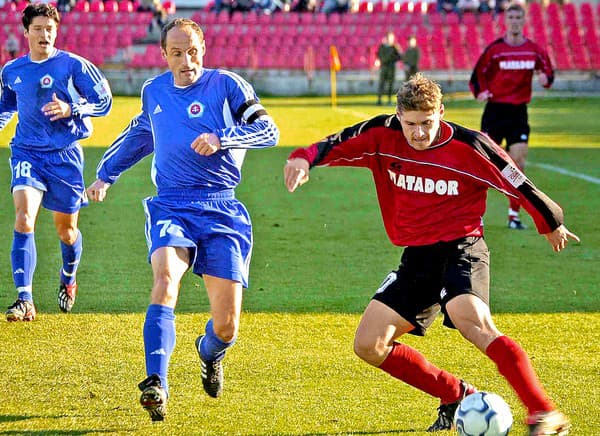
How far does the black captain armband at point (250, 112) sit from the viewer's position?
239 inches

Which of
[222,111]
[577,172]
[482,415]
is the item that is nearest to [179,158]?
[222,111]

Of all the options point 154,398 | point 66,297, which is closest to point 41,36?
point 66,297

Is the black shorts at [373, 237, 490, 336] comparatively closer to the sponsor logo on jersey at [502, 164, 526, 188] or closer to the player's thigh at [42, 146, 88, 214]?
the sponsor logo on jersey at [502, 164, 526, 188]

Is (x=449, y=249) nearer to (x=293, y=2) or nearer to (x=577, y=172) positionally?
(x=577, y=172)

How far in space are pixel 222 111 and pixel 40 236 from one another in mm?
6415

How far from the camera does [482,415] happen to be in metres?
5.06

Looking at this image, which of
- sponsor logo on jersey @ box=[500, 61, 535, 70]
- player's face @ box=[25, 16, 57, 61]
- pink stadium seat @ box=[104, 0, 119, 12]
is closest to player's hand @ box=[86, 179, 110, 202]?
player's face @ box=[25, 16, 57, 61]

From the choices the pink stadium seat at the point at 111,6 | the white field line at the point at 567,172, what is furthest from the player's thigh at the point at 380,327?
the pink stadium seat at the point at 111,6

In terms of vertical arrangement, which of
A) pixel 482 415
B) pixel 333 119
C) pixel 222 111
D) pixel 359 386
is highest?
pixel 222 111

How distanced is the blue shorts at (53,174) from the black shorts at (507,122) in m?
5.64

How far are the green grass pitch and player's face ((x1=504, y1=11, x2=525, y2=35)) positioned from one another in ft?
7.26

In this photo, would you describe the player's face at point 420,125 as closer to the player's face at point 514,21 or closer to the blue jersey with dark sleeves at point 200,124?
the blue jersey with dark sleeves at point 200,124

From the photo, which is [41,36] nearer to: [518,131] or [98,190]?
[98,190]

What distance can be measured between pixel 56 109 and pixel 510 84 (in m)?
6.31
